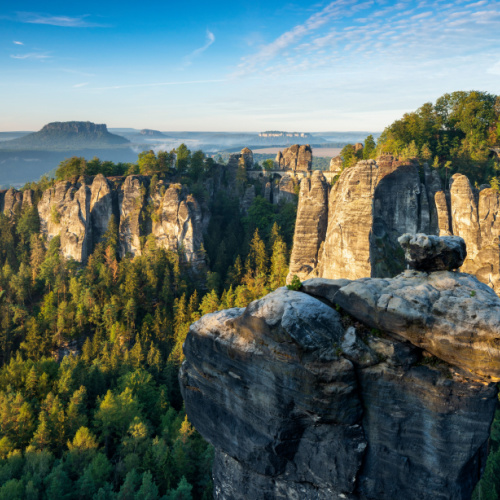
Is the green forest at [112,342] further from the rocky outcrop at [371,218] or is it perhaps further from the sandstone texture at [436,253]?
the sandstone texture at [436,253]

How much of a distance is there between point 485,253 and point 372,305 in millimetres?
31560

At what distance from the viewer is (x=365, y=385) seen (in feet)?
39.2

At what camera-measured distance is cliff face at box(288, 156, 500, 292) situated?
36.0 m

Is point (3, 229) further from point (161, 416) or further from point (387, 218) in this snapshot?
point (387, 218)

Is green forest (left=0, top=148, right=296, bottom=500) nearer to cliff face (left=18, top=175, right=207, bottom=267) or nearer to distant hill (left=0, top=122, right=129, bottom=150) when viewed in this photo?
cliff face (left=18, top=175, right=207, bottom=267)

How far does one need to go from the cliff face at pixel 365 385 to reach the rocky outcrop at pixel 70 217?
2164 inches

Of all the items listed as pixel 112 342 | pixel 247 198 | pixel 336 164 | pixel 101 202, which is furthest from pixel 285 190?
pixel 112 342

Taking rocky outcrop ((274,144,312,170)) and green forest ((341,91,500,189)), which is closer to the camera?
green forest ((341,91,500,189))

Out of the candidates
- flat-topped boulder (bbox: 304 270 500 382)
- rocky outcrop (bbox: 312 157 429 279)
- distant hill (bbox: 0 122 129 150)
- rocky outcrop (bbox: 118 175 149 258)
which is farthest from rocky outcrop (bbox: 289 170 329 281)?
distant hill (bbox: 0 122 129 150)

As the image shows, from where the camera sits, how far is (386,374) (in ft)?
38.3

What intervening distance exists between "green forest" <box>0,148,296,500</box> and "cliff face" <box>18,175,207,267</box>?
197cm

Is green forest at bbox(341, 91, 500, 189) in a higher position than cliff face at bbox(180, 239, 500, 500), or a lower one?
higher

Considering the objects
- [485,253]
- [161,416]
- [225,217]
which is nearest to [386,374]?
[161,416]

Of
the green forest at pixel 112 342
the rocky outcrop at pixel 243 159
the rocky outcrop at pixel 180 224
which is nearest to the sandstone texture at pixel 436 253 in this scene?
the green forest at pixel 112 342
